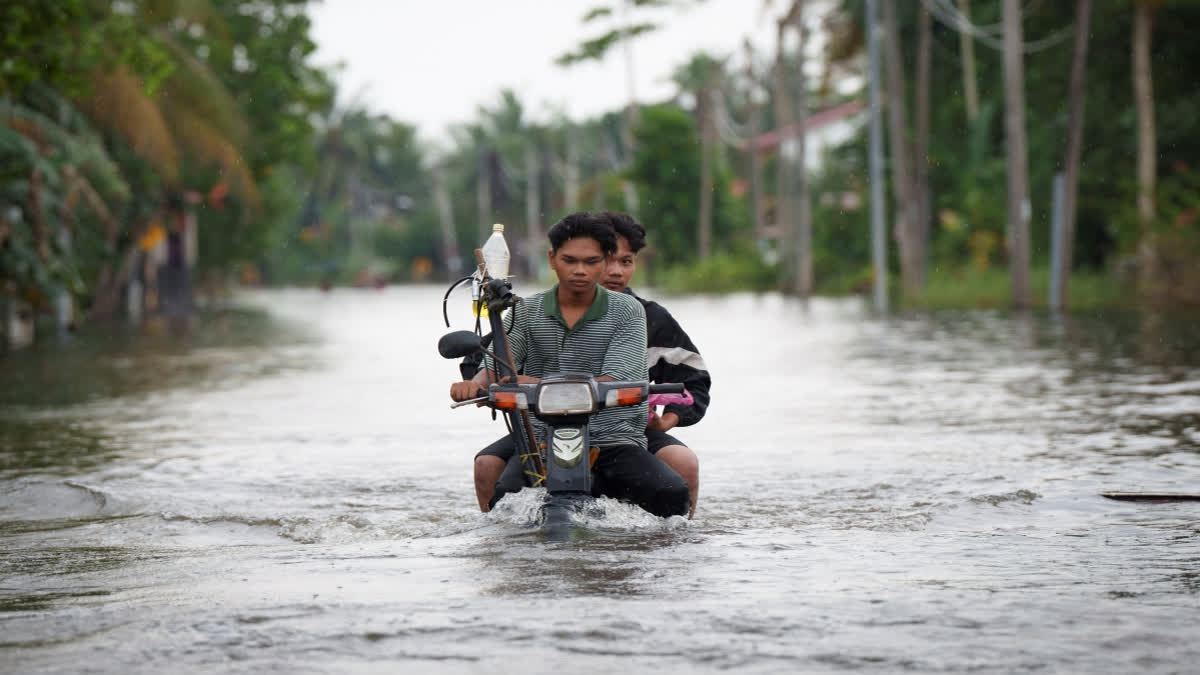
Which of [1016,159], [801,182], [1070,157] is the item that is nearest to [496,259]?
[1016,159]

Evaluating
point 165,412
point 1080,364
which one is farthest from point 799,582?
point 1080,364

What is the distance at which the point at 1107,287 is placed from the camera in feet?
130

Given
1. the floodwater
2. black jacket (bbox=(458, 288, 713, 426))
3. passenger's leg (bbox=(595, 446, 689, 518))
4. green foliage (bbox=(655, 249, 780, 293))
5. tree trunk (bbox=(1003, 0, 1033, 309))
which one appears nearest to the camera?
the floodwater

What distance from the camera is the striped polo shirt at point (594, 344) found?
7.55 m

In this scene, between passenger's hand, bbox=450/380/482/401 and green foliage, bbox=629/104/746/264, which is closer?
passenger's hand, bbox=450/380/482/401

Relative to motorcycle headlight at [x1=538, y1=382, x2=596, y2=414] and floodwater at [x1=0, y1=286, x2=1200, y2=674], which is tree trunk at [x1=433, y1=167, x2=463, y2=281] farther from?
motorcycle headlight at [x1=538, y1=382, x2=596, y2=414]

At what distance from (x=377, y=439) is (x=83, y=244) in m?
24.9

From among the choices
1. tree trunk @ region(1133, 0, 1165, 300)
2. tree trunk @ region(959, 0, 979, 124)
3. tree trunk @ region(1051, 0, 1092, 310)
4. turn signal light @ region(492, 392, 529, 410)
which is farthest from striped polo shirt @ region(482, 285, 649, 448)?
tree trunk @ region(959, 0, 979, 124)

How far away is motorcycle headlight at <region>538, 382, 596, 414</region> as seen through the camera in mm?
7078

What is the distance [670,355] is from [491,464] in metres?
0.87

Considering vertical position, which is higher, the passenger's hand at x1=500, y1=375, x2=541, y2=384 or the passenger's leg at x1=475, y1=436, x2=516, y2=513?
the passenger's hand at x1=500, y1=375, x2=541, y2=384

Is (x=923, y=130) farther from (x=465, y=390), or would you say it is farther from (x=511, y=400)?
(x=511, y=400)

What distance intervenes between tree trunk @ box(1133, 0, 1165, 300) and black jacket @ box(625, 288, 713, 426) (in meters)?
30.5

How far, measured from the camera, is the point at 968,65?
56.9m
